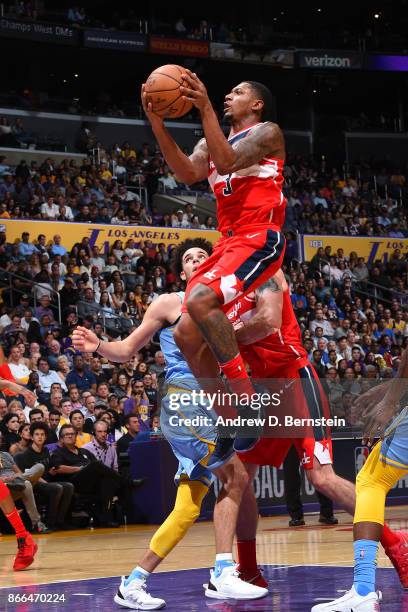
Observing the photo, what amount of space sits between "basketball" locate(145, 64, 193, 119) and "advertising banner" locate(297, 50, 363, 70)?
28.2 m

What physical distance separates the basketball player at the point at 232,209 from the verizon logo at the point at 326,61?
1090 inches

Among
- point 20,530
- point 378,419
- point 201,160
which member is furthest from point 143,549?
point 378,419

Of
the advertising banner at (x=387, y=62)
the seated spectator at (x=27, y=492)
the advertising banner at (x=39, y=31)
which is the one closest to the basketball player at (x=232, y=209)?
the seated spectator at (x=27, y=492)

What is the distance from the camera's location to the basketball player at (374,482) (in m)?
4.66

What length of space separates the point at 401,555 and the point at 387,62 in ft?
98.7

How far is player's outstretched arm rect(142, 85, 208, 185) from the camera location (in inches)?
210

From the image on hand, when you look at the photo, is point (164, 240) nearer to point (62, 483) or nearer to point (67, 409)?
point (67, 409)

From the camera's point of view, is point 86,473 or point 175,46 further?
point 175,46

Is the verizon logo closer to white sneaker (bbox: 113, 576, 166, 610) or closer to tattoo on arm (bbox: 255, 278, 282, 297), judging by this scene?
tattoo on arm (bbox: 255, 278, 282, 297)

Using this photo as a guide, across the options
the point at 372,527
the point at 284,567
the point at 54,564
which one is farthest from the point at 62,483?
the point at 372,527

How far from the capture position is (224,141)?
204 inches

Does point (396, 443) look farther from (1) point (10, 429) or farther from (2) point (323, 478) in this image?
(1) point (10, 429)

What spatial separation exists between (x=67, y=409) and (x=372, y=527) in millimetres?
8935

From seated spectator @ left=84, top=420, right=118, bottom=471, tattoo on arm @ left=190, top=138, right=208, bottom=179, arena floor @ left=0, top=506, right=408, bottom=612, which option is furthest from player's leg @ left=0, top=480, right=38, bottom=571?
seated spectator @ left=84, top=420, right=118, bottom=471
